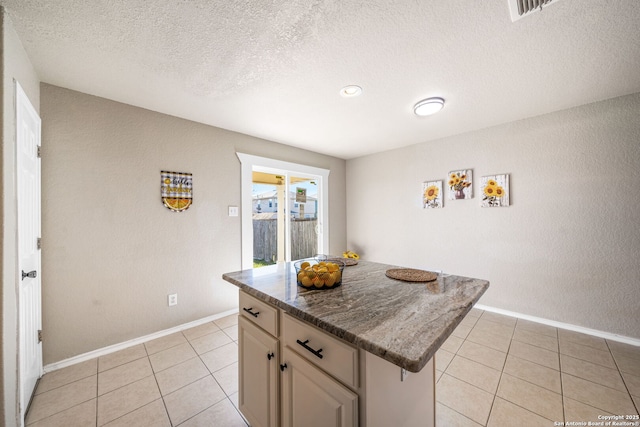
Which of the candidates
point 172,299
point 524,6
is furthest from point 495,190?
point 172,299

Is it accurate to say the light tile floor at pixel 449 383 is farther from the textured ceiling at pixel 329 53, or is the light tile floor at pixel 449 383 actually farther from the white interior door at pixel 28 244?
the textured ceiling at pixel 329 53

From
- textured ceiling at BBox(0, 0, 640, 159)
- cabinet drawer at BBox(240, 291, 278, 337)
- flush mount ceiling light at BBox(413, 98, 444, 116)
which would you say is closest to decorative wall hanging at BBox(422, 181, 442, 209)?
textured ceiling at BBox(0, 0, 640, 159)

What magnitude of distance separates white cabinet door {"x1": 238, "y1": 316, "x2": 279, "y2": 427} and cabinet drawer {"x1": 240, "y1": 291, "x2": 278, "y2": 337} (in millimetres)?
33

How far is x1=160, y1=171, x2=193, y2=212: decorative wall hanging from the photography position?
2477 millimetres

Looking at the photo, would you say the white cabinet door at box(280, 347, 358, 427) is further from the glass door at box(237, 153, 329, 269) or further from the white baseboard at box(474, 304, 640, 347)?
the white baseboard at box(474, 304, 640, 347)

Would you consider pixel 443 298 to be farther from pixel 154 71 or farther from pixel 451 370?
pixel 154 71

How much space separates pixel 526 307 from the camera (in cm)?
277

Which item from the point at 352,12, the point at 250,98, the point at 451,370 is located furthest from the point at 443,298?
the point at 250,98

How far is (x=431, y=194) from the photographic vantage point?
11.3 ft

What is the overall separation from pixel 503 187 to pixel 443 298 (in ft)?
8.41

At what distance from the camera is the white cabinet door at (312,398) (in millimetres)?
804

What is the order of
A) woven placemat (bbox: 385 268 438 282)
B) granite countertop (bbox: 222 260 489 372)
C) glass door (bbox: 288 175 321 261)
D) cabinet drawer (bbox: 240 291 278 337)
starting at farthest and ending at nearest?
glass door (bbox: 288 175 321 261) → woven placemat (bbox: 385 268 438 282) → cabinet drawer (bbox: 240 291 278 337) → granite countertop (bbox: 222 260 489 372)

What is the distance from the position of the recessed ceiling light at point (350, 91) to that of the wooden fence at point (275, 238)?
211 centimetres

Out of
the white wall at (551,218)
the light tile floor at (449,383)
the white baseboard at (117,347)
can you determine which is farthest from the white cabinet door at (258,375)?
the white wall at (551,218)
